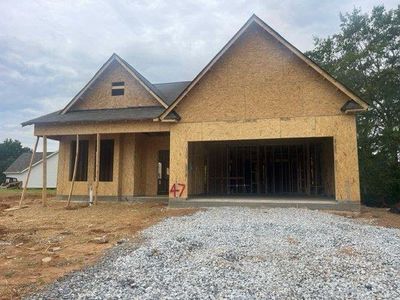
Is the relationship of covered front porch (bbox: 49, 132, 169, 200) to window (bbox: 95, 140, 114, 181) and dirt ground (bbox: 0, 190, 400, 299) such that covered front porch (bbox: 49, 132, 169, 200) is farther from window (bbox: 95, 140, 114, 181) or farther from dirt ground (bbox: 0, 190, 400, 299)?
dirt ground (bbox: 0, 190, 400, 299)

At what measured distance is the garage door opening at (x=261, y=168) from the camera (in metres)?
18.6

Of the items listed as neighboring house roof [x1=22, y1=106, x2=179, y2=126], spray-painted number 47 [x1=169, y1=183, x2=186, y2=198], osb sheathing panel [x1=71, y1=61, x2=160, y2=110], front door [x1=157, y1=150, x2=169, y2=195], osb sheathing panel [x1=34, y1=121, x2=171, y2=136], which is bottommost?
spray-painted number 47 [x1=169, y1=183, x2=186, y2=198]

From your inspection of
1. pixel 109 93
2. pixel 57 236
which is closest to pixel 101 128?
pixel 109 93

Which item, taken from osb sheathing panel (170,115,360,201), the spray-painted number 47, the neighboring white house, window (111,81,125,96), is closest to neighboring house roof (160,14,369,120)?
osb sheathing panel (170,115,360,201)

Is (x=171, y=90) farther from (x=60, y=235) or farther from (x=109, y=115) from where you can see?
(x=60, y=235)

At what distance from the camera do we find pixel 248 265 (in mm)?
6008

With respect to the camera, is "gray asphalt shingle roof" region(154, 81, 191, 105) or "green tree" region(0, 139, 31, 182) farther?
"green tree" region(0, 139, 31, 182)

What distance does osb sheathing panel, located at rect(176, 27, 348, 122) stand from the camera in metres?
13.4

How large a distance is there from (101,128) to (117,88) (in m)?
3.21

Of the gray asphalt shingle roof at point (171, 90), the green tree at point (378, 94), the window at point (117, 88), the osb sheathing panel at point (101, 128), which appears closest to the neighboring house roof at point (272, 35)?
the osb sheathing panel at point (101, 128)

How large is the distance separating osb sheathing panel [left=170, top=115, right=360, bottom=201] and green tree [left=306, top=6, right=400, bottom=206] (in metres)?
9.85

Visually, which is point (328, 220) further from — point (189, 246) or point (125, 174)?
point (125, 174)

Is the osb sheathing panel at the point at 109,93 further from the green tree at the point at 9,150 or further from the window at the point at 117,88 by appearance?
the green tree at the point at 9,150

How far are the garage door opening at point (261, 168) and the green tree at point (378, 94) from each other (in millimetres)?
5258
